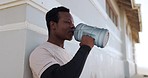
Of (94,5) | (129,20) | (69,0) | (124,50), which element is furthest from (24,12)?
(129,20)

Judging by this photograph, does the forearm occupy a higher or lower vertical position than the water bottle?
lower

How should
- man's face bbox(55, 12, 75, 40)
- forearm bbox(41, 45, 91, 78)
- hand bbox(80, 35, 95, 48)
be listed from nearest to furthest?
forearm bbox(41, 45, 91, 78) < hand bbox(80, 35, 95, 48) < man's face bbox(55, 12, 75, 40)

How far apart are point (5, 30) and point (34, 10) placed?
286 mm

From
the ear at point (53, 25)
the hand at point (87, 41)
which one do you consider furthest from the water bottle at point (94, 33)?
the ear at point (53, 25)

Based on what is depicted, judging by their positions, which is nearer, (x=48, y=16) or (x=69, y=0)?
(x=48, y=16)

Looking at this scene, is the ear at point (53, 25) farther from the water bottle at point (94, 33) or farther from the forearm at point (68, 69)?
the forearm at point (68, 69)

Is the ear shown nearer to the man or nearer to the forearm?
the man

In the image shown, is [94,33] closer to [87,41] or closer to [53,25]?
[87,41]

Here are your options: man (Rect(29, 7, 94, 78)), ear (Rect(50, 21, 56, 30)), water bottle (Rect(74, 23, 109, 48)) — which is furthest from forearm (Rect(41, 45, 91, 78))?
ear (Rect(50, 21, 56, 30))

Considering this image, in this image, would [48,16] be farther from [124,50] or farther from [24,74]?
[124,50]

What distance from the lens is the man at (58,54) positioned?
1.17m

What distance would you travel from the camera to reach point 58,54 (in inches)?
56.2

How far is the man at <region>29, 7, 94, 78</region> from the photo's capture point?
117 centimetres

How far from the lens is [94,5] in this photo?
3.78m
